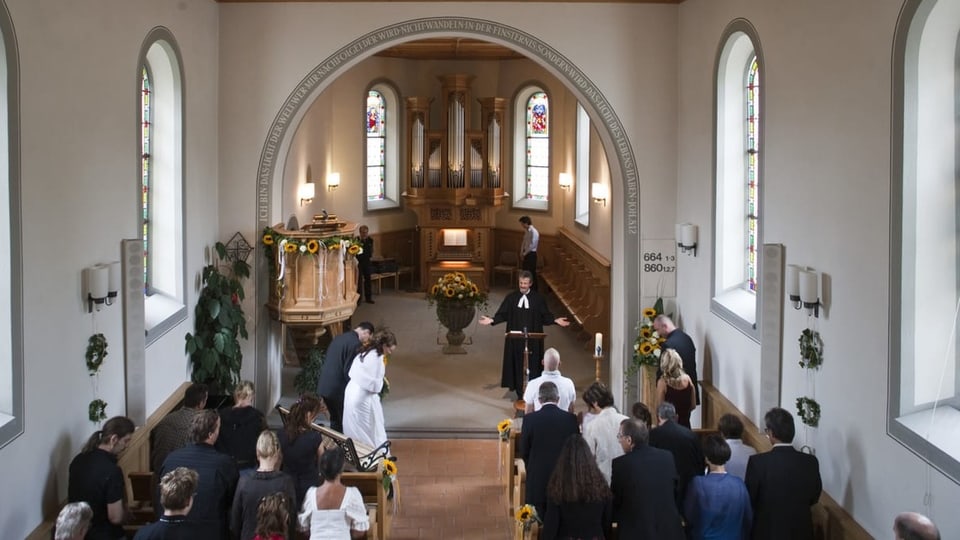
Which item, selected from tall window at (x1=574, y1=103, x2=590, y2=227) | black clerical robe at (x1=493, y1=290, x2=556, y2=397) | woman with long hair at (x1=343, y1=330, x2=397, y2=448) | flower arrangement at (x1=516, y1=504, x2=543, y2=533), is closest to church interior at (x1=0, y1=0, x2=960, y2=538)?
black clerical robe at (x1=493, y1=290, x2=556, y2=397)

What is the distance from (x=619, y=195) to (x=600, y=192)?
12.1 feet

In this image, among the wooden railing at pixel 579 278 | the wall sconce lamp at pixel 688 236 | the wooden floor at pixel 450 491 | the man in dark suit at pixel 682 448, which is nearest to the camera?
the man in dark suit at pixel 682 448

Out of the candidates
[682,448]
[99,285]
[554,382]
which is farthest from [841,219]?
[99,285]

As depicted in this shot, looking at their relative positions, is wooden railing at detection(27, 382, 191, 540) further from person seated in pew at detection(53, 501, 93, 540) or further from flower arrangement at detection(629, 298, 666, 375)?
flower arrangement at detection(629, 298, 666, 375)

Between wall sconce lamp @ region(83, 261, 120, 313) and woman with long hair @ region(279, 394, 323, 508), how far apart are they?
1.75 metres

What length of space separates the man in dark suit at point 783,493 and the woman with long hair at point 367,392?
3947mm

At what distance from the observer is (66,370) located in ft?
25.9

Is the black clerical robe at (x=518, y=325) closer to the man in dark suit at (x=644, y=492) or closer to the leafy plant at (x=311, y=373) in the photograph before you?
the leafy plant at (x=311, y=373)

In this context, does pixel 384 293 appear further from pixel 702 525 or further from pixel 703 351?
pixel 702 525

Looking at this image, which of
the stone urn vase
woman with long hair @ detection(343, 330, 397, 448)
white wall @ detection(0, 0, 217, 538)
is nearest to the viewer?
white wall @ detection(0, 0, 217, 538)

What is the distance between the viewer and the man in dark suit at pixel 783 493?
22.9ft

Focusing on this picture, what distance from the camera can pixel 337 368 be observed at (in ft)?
34.7

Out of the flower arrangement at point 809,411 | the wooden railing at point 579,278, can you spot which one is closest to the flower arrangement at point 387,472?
the flower arrangement at point 809,411

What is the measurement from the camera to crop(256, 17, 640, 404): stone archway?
12.3 meters
